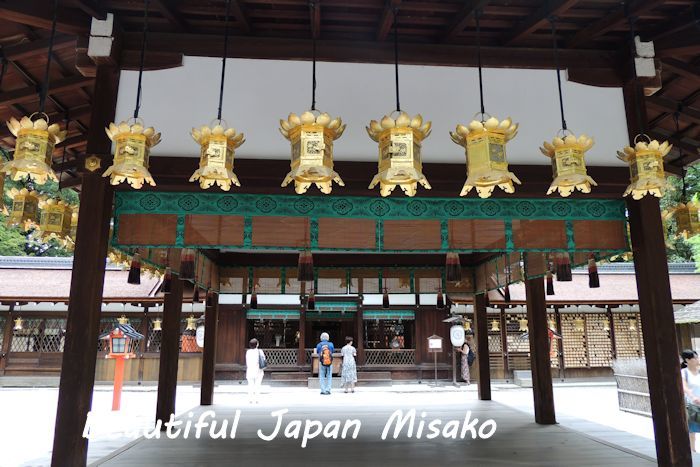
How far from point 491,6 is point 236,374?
14.6 metres

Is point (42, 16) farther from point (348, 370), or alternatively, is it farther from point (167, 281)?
point (348, 370)

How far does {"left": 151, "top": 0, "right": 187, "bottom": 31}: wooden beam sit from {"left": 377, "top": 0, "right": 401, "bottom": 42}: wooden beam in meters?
2.13

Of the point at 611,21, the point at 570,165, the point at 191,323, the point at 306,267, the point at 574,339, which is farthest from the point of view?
the point at 574,339

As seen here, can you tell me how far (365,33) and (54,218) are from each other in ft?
15.0

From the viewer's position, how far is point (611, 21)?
5.00m

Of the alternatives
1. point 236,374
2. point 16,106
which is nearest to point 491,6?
point 16,106

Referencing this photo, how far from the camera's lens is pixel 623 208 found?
6062mm

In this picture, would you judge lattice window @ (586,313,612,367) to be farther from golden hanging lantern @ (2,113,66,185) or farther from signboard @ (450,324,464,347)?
golden hanging lantern @ (2,113,66,185)

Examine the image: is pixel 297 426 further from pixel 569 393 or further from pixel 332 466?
pixel 569 393

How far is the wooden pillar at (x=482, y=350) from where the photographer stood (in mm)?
11984

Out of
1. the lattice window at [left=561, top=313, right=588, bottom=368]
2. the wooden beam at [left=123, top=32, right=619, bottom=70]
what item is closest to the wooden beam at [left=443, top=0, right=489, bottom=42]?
the wooden beam at [left=123, top=32, right=619, bottom=70]

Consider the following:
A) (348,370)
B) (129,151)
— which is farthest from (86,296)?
(348,370)

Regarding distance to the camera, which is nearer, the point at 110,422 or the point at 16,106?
the point at 16,106

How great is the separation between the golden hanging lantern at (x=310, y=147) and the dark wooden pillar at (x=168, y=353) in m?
5.89
